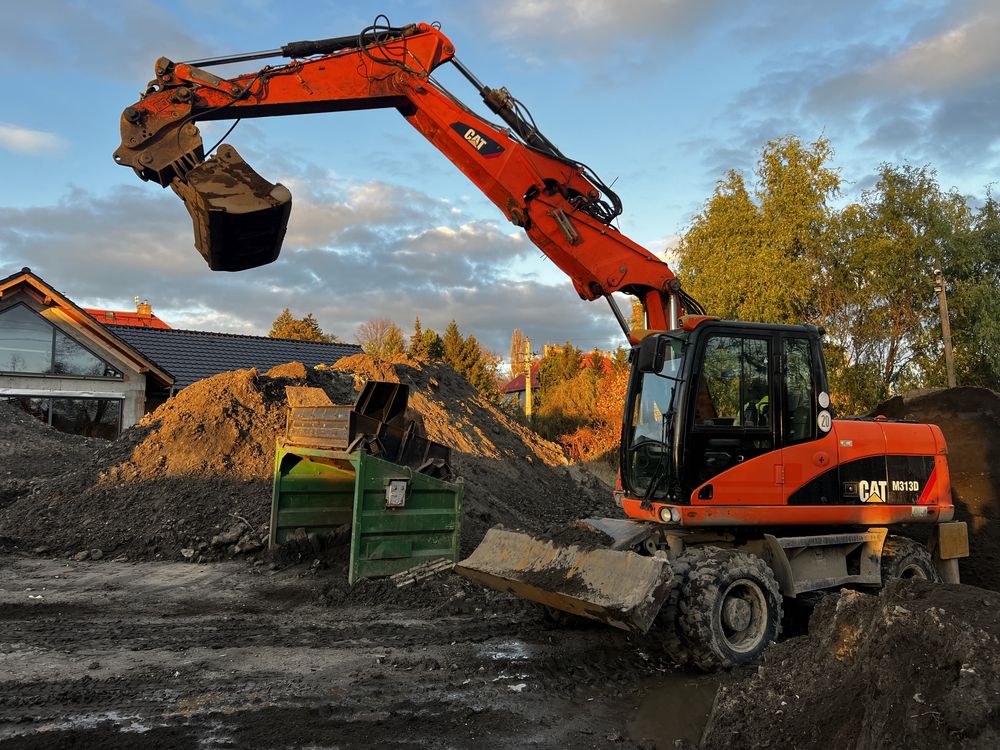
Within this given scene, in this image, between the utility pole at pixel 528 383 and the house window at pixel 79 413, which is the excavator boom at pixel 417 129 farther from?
the utility pole at pixel 528 383

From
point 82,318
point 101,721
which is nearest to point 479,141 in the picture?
point 101,721

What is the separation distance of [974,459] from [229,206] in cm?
790

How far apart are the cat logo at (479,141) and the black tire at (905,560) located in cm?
486

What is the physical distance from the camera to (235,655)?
5.49 m

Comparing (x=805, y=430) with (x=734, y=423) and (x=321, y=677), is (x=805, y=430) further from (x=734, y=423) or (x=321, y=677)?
(x=321, y=677)

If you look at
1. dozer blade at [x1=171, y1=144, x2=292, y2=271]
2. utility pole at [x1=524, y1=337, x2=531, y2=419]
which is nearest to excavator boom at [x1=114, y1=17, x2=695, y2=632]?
dozer blade at [x1=171, y1=144, x2=292, y2=271]

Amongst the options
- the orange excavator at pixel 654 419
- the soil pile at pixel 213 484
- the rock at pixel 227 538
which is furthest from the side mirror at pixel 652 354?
the rock at pixel 227 538

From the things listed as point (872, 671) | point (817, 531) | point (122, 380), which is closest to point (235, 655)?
point (872, 671)

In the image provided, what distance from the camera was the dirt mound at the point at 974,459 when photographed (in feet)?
24.9

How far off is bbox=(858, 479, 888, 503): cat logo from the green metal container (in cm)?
400

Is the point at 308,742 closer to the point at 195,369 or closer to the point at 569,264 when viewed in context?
the point at 569,264

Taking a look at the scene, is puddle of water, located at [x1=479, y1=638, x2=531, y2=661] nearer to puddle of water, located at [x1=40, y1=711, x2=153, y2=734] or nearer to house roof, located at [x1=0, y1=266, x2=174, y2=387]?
puddle of water, located at [x1=40, y1=711, x2=153, y2=734]

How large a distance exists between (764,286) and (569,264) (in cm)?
1364

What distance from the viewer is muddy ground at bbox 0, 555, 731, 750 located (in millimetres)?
4082
